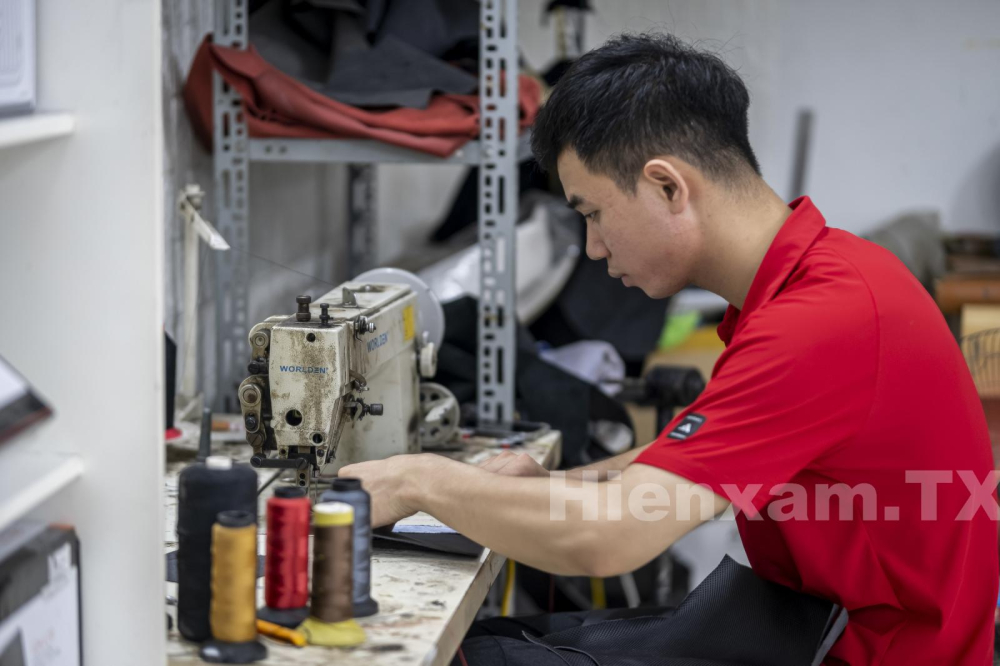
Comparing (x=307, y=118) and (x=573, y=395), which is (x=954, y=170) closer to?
(x=573, y=395)

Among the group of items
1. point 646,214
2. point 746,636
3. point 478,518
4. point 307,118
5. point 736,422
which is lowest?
point 746,636

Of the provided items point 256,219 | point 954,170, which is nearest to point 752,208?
point 256,219

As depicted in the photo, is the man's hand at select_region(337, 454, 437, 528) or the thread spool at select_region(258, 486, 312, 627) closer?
the thread spool at select_region(258, 486, 312, 627)

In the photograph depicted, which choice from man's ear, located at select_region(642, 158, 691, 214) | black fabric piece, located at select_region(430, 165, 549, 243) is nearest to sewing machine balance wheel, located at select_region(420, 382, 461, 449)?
man's ear, located at select_region(642, 158, 691, 214)

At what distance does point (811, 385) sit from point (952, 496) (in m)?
0.27

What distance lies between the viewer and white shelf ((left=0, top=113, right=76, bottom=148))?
39.2 inches

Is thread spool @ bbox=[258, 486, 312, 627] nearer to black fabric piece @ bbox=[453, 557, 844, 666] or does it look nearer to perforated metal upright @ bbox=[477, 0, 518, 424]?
black fabric piece @ bbox=[453, 557, 844, 666]

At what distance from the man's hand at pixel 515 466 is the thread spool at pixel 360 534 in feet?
1.31

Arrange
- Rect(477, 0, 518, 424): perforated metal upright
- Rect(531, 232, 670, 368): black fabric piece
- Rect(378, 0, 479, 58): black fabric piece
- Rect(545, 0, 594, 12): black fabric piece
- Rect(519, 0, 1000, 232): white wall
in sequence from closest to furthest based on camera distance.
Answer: Rect(477, 0, 518, 424): perforated metal upright, Rect(378, 0, 479, 58): black fabric piece, Rect(531, 232, 670, 368): black fabric piece, Rect(545, 0, 594, 12): black fabric piece, Rect(519, 0, 1000, 232): white wall

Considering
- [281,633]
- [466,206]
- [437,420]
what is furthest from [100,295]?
[466,206]

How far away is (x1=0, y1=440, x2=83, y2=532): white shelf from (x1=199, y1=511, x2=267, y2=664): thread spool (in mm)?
169

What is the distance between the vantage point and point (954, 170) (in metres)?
4.66

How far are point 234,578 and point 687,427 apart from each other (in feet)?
1.79

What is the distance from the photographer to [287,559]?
127 centimetres
